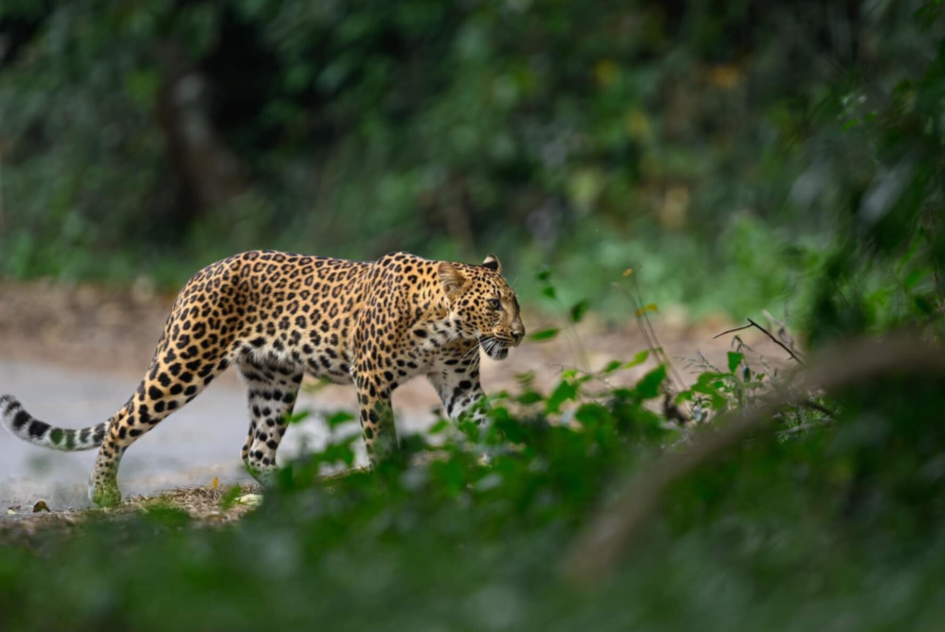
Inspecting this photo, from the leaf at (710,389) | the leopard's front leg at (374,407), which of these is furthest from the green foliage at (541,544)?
the leopard's front leg at (374,407)

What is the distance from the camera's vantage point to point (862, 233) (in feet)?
13.5

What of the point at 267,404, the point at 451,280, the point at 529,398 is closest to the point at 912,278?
the point at 529,398

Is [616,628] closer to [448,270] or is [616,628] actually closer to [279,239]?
[448,270]

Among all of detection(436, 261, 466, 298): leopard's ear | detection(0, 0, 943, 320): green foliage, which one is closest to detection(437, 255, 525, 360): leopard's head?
detection(436, 261, 466, 298): leopard's ear

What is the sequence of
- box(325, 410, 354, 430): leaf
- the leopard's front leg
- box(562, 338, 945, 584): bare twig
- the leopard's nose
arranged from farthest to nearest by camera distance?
1. the leopard's nose
2. the leopard's front leg
3. box(325, 410, 354, 430): leaf
4. box(562, 338, 945, 584): bare twig

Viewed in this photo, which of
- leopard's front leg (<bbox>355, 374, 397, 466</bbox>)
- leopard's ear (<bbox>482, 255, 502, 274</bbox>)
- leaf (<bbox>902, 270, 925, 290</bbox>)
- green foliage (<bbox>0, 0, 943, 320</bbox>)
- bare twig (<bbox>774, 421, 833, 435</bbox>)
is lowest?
bare twig (<bbox>774, 421, 833, 435</bbox>)

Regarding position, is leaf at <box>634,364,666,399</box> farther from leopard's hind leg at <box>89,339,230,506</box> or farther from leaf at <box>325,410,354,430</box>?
leopard's hind leg at <box>89,339,230,506</box>

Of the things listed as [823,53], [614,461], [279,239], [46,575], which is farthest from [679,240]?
[46,575]

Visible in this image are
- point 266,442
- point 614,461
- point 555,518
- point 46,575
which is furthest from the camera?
point 266,442

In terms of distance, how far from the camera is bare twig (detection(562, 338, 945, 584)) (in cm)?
369

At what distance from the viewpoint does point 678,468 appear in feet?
12.3

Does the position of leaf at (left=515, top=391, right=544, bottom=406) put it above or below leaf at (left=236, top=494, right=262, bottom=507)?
below

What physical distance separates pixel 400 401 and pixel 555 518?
6.60 m

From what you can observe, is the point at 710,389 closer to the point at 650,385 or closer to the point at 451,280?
the point at 650,385
